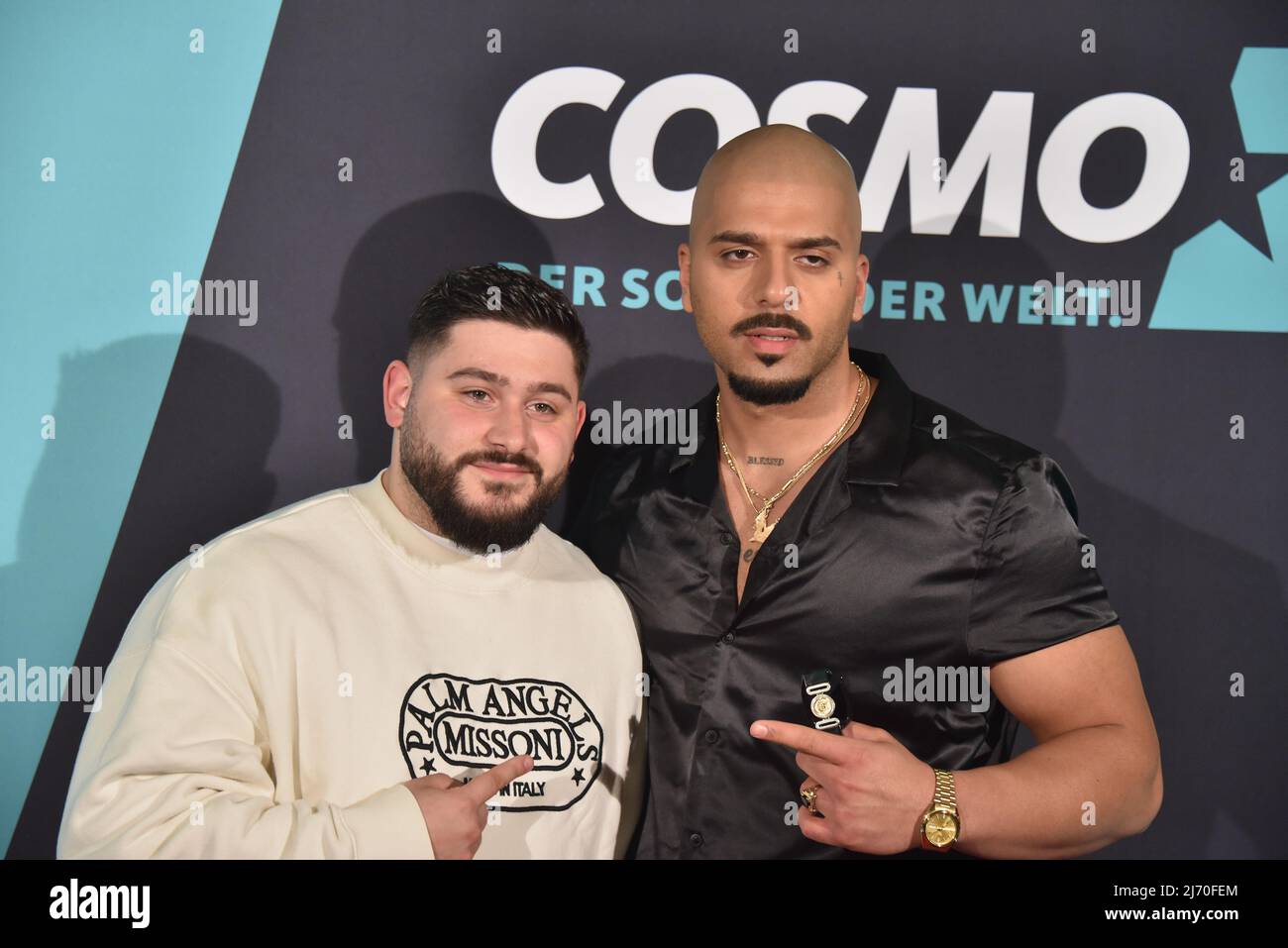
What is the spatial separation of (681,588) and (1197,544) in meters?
1.47

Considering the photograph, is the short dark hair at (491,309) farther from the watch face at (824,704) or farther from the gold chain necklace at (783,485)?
the watch face at (824,704)

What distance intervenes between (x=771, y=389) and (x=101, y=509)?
1819 mm

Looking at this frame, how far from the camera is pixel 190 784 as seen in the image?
2156 millimetres

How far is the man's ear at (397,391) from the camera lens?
8.62 ft

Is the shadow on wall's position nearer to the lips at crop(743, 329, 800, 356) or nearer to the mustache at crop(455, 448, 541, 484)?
the mustache at crop(455, 448, 541, 484)

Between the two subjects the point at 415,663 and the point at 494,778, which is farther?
the point at 415,663

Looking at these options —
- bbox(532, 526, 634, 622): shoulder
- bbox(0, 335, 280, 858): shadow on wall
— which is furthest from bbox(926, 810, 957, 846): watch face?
bbox(0, 335, 280, 858): shadow on wall

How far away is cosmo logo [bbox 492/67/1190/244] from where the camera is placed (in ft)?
10.3

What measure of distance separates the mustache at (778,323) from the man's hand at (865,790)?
35.5 inches

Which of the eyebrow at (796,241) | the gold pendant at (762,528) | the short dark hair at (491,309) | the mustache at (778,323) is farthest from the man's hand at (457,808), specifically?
the eyebrow at (796,241)

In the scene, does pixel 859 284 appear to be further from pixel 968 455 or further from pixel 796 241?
pixel 968 455

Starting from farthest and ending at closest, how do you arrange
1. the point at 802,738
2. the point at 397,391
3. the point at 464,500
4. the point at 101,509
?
the point at 101,509
the point at 397,391
the point at 464,500
the point at 802,738

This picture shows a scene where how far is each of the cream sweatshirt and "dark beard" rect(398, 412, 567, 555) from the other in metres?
0.06

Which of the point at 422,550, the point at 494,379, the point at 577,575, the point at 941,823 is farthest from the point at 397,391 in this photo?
the point at 941,823
